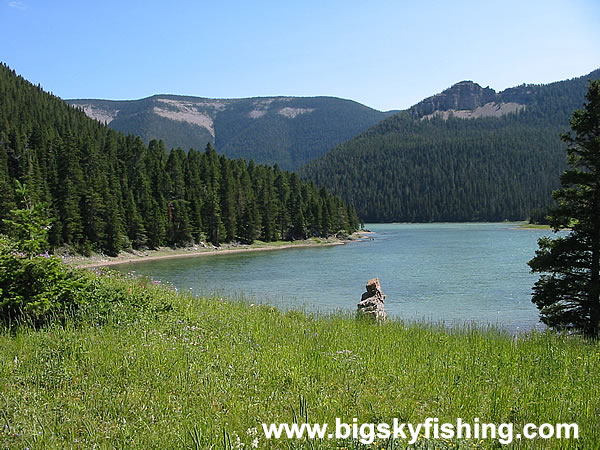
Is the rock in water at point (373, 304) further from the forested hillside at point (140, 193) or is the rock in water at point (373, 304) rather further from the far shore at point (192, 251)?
the forested hillside at point (140, 193)

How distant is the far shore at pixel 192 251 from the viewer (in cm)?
6275

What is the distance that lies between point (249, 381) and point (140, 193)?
7969 cm

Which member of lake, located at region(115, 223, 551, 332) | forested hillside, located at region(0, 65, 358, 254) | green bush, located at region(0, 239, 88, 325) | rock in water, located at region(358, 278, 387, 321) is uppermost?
forested hillside, located at region(0, 65, 358, 254)

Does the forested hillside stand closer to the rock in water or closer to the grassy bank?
the rock in water

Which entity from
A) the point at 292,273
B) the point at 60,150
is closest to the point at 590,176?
the point at 292,273

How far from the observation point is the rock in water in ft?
47.8

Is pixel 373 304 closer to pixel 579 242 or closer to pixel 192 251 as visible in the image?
pixel 579 242

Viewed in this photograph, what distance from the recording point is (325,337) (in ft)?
33.3

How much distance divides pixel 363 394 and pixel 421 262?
166 feet

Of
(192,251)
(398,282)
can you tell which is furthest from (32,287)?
(192,251)

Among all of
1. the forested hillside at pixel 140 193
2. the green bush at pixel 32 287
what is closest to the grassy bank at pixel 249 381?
the green bush at pixel 32 287

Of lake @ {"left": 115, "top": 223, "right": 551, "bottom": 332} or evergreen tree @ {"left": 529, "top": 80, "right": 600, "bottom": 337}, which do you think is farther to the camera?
lake @ {"left": 115, "top": 223, "right": 551, "bottom": 332}

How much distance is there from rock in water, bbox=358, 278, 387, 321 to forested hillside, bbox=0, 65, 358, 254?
48418 mm

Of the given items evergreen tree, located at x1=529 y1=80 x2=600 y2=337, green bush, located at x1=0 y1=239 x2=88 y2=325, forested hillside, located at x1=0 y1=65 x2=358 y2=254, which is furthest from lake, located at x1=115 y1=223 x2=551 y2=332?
forested hillside, located at x1=0 y1=65 x2=358 y2=254
